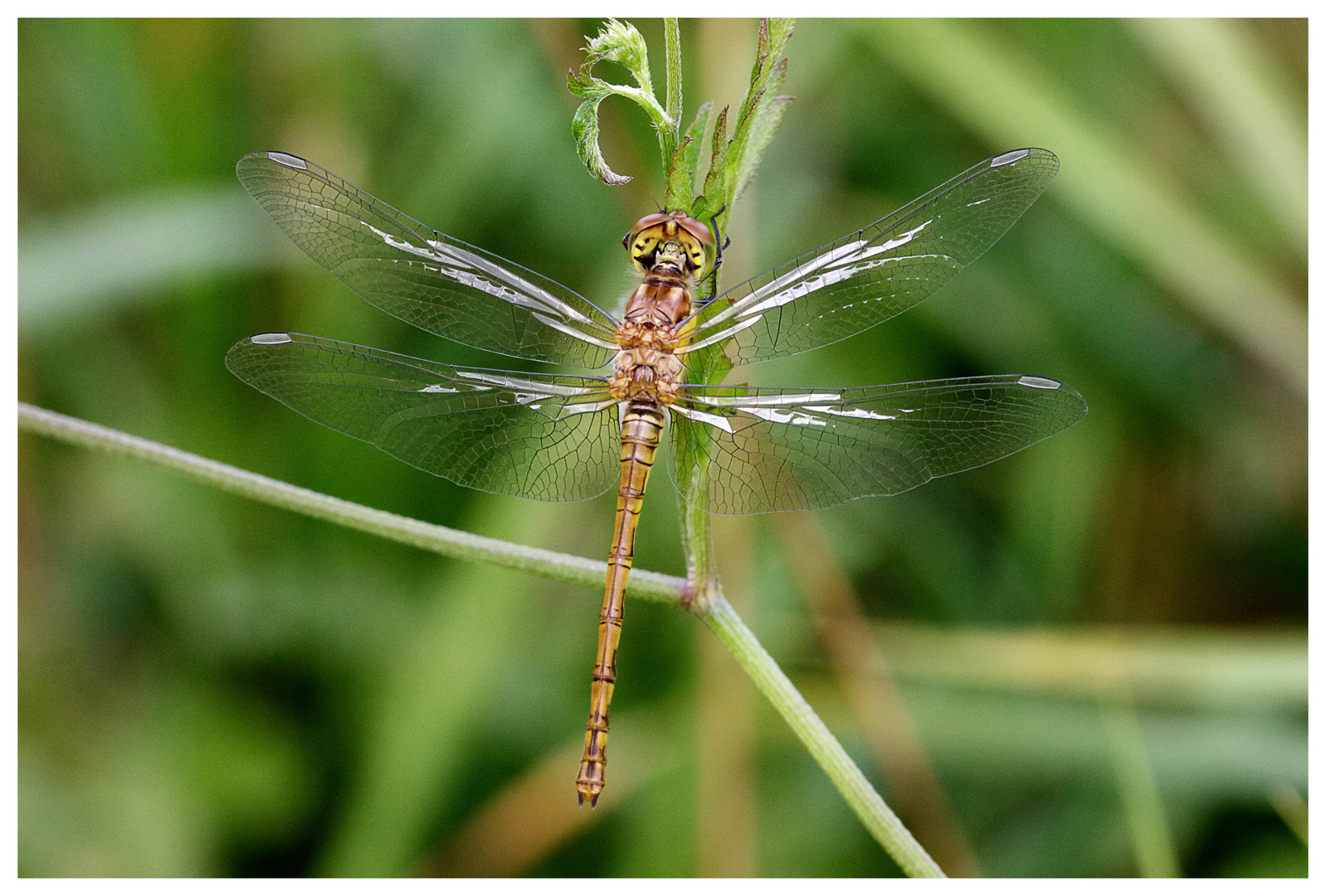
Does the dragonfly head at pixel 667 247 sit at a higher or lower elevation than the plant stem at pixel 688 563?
higher

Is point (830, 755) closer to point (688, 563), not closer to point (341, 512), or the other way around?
point (688, 563)

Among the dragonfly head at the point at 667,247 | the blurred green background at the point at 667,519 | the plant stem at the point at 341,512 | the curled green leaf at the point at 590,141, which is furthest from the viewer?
the blurred green background at the point at 667,519

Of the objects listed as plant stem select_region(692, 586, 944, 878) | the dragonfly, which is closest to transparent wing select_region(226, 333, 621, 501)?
the dragonfly

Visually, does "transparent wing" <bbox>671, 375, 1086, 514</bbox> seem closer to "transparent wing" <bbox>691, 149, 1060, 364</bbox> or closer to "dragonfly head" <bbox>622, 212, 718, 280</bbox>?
"transparent wing" <bbox>691, 149, 1060, 364</bbox>

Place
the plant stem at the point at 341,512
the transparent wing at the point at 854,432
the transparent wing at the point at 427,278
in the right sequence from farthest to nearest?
the transparent wing at the point at 427,278 < the transparent wing at the point at 854,432 < the plant stem at the point at 341,512

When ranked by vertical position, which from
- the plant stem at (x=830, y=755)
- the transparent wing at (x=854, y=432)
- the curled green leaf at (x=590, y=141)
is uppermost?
the curled green leaf at (x=590, y=141)

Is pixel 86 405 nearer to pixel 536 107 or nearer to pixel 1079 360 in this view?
pixel 536 107

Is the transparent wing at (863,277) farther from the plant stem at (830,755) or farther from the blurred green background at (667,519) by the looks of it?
the blurred green background at (667,519)

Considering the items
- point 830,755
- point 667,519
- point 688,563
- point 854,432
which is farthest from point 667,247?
point 667,519

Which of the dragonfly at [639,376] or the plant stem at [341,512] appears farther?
the dragonfly at [639,376]

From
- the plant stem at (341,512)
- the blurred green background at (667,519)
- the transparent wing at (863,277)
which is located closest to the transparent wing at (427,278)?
the transparent wing at (863,277)
